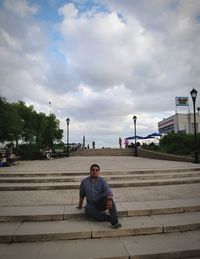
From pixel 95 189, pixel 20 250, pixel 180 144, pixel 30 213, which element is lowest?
pixel 20 250

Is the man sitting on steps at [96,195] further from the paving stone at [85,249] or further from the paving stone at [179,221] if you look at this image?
the paving stone at [179,221]

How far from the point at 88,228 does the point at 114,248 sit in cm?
87

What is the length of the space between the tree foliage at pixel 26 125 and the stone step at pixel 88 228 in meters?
22.3

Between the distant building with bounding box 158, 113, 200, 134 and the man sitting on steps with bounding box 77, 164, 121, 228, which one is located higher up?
the distant building with bounding box 158, 113, 200, 134

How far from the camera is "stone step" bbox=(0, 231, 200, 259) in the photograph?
4363mm

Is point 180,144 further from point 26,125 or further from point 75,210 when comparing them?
point 26,125

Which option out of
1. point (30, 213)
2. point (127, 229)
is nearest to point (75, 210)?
point (30, 213)

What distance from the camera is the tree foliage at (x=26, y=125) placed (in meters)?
26.9

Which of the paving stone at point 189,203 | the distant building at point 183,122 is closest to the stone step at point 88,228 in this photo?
the paving stone at point 189,203

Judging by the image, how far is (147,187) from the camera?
9.70 m

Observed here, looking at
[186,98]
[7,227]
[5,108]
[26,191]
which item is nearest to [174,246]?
[7,227]

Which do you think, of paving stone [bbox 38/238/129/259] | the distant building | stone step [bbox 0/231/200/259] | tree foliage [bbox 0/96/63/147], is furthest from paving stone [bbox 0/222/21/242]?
the distant building

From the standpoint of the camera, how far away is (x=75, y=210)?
6387mm

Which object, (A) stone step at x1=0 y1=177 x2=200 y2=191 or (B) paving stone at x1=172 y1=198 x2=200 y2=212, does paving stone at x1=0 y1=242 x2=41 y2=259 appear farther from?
(A) stone step at x1=0 y1=177 x2=200 y2=191
